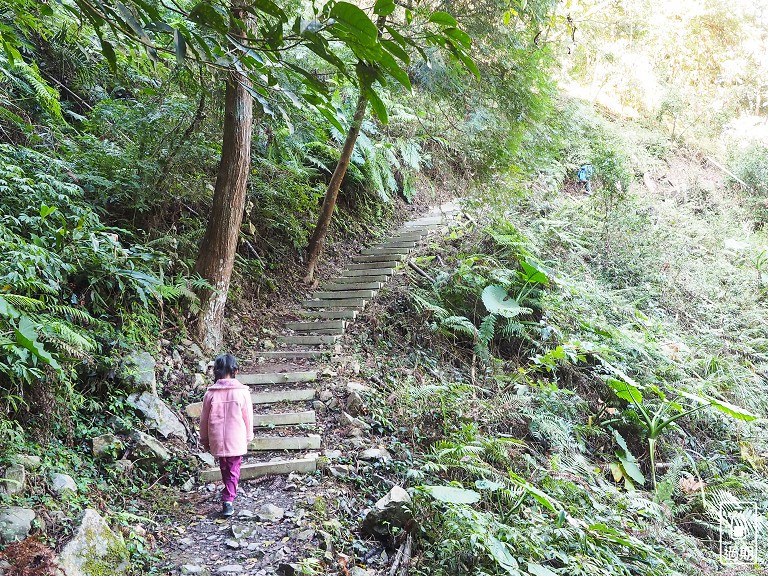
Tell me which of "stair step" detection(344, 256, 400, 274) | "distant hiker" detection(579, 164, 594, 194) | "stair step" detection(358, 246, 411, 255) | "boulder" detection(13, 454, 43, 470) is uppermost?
"distant hiker" detection(579, 164, 594, 194)

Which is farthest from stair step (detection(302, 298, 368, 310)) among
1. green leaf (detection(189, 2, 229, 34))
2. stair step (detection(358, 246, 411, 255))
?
green leaf (detection(189, 2, 229, 34))

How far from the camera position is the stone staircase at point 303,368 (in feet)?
15.4

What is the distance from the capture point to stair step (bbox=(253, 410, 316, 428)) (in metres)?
5.11

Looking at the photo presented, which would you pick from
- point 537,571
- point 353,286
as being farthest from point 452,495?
point 353,286

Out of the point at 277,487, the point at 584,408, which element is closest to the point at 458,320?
the point at 584,408

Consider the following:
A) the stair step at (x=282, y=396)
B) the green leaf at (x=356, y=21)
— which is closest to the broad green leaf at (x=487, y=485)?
the stair step at (x=282, y=396)

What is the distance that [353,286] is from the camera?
834cm

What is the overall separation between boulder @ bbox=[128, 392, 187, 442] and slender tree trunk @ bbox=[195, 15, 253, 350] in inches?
50.6

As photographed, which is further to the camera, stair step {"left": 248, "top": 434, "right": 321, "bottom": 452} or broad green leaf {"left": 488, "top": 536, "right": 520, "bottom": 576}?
stair step {"left": 248, "top": 434, "right": 321, "bottom": 452}

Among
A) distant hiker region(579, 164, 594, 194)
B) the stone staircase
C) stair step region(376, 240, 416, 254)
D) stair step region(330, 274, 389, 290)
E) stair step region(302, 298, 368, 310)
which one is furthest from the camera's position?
distant hiker region(579, 164, 594, 194)

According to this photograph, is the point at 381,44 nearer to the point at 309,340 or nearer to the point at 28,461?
the point at 28,461

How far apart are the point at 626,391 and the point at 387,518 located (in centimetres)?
424

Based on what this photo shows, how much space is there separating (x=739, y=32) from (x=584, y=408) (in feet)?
71.9

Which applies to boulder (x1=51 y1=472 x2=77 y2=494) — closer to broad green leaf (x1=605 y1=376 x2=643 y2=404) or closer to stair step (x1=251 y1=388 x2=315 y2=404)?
stair step (x1=251 y1=388 x2=315 y2=404)
